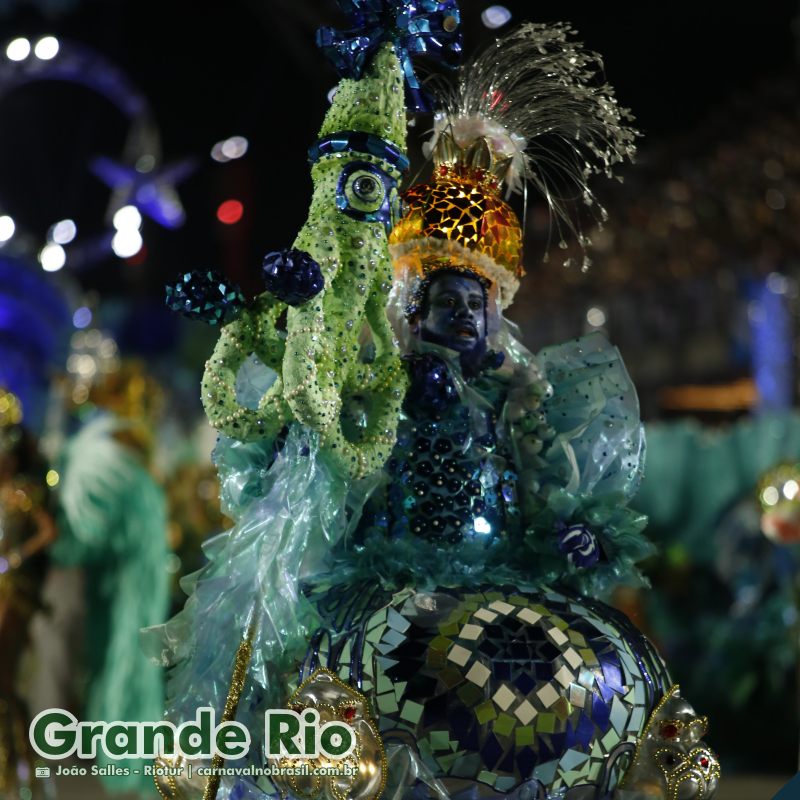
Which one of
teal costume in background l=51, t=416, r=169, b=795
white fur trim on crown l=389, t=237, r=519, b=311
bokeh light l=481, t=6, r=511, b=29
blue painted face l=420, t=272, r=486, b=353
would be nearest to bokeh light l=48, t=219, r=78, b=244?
teal costume in background l=51, t=416, r=169, b=795

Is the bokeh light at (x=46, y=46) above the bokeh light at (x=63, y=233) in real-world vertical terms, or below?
above

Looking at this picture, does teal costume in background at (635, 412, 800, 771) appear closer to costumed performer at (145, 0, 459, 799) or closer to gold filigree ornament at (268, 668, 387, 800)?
costumed performer at (145, 0, 459, 799)

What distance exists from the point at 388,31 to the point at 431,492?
37.3 inches

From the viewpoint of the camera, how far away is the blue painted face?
2791mm

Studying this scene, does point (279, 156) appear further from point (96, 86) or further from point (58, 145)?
point (58, 145)

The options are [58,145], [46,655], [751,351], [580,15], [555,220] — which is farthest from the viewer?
[751,351]

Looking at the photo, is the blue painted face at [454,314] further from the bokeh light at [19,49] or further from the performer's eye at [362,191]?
the bokeh light at [19,49]

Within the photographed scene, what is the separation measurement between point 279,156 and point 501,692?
23.6 feet

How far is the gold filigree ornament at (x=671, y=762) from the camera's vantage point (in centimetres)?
243

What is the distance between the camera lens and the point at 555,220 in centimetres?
312

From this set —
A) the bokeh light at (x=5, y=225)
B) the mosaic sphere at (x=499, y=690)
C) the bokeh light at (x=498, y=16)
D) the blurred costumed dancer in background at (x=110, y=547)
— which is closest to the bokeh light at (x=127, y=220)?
the bokeh light at (x=5, y=225)

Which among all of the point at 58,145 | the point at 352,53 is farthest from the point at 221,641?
the point at 58,145

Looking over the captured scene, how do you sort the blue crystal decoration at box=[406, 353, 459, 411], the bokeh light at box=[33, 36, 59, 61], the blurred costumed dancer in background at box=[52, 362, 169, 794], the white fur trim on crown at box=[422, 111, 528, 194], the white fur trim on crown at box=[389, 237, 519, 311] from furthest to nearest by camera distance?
1. the bokeh light at box=[33, 36, 59, 61]
2. the blurred costumed dancer in background at box=[52, 362, 169, 794]
3. the white fur trim on crown at box=[422, 111, 528, 194]
4. the white fur trim on crown at box=[389, 237, 519, 311]
5. the blue crystal decoration at box=[406, 353, 459, 411]

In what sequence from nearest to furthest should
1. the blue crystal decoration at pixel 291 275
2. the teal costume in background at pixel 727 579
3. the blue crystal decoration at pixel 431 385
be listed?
the blue crystal decoration at pixel 291 275 → the blue crystal decoration at pixel 431 385 → the teal costume in background at pixel 727 579
